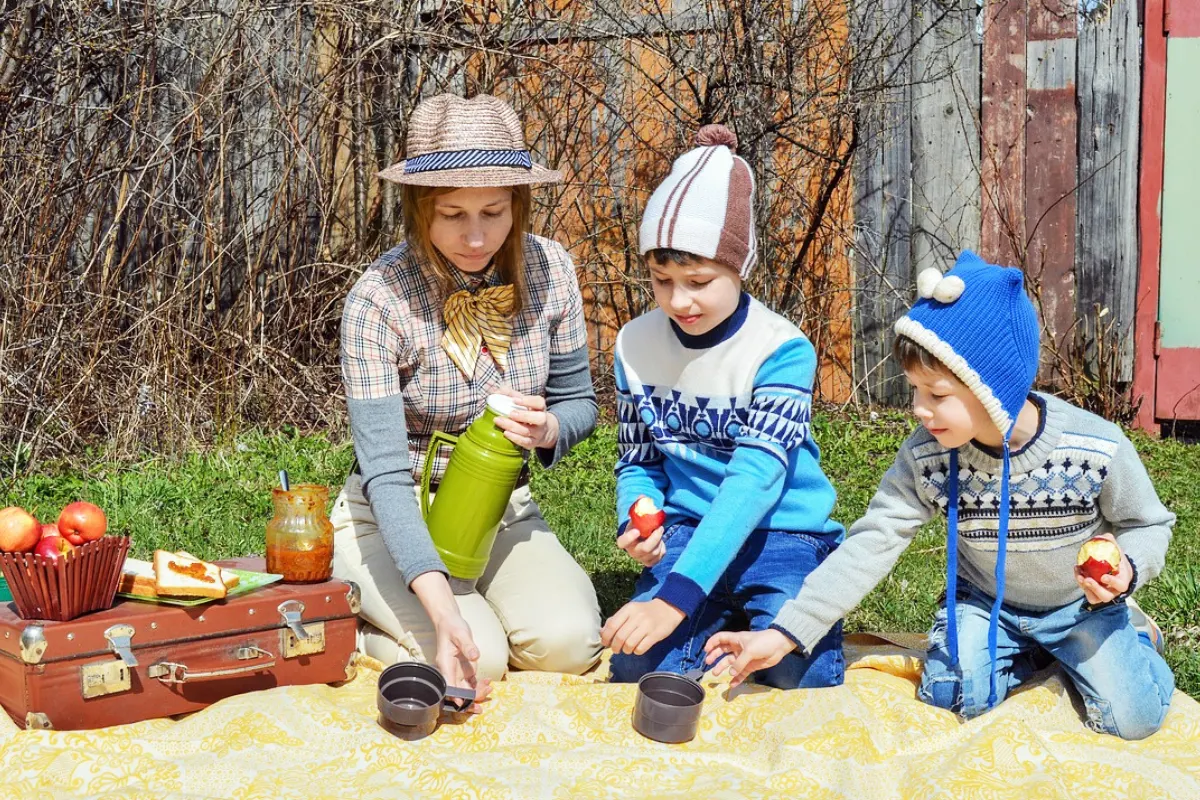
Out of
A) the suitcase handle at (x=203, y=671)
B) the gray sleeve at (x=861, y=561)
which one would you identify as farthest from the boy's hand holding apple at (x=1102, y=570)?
the suitcase handle at (x=203, y=671)

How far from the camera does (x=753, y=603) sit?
9.90ft

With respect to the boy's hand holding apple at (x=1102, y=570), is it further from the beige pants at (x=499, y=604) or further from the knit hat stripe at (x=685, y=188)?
the beige pants at (x=499, y=604)

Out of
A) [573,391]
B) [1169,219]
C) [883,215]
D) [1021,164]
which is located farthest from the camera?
[883,215]

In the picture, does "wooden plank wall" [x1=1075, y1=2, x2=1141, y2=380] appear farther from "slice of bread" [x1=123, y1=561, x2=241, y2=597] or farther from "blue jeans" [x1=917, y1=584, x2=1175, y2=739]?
"slice of bread" [x1=123, y1=561, x2=241, y2=597]

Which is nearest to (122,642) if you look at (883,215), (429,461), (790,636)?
(429,461)

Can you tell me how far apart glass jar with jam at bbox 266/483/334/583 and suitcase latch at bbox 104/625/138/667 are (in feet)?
1.31

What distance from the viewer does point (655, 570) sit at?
10.3 feet

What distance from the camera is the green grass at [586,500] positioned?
3586 millimetres

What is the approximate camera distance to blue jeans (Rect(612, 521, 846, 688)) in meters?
2.91

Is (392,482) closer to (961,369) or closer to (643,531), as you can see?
(643,531)

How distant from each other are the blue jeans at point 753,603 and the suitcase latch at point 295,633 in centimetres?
73

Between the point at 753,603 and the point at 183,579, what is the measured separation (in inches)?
51.4

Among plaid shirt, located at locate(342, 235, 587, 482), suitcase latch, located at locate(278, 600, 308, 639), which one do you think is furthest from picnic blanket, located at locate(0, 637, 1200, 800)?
plaid shirt, located at locate(342, 235, 587, 482)

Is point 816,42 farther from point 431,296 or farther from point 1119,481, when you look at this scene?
point 1119,481
